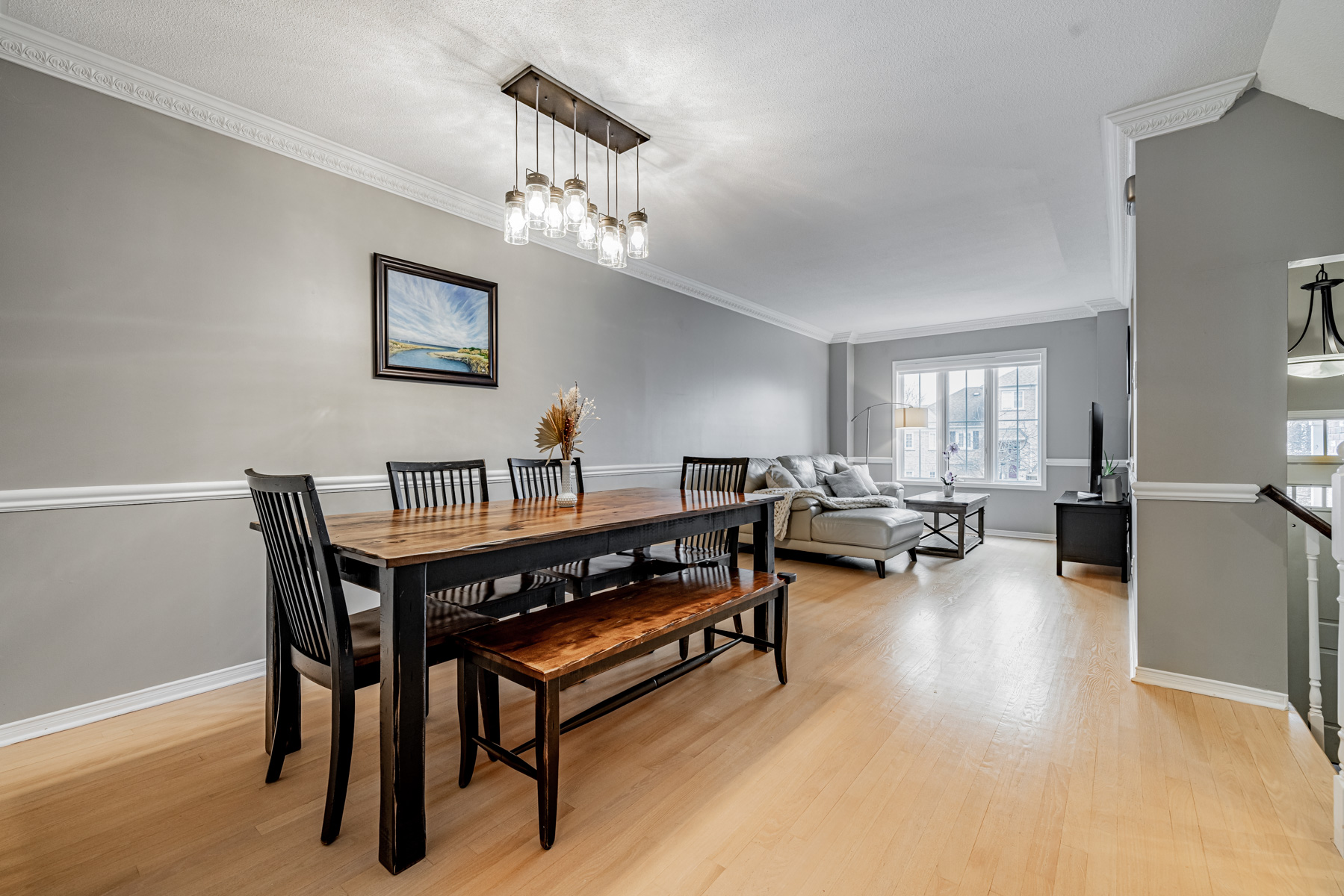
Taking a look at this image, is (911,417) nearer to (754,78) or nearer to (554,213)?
(754,78)

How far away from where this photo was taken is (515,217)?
7.78 feet

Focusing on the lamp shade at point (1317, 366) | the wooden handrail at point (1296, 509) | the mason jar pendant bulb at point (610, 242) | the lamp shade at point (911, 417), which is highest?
A: the mason jar pendant bulb at point (610, 242)

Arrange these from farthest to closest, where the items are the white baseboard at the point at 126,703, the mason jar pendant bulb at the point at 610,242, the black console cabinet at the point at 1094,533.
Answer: the black console cabinet at the point at 1094,533 → the mason jar pendant bulb at the point at 610,242 → the white baseboard at the point at 126,703

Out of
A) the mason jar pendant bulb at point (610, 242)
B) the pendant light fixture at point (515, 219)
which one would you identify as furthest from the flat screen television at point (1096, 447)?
the pendant light fixture at point (515, 219)

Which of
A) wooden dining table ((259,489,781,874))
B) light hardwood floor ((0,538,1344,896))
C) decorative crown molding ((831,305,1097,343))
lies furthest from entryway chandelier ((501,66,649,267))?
decorative crown molding ((831,305,1097,343))

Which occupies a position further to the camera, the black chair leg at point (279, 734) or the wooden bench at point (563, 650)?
the black chair leg at point (279, 734)

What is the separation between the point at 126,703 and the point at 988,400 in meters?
7.59

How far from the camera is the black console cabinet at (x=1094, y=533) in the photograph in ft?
14.6

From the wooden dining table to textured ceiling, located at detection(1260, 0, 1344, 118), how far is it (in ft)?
8.84

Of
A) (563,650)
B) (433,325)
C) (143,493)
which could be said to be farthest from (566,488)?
(143,493)

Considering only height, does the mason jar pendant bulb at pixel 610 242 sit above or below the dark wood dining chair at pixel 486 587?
above

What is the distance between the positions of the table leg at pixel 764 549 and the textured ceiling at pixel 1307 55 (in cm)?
253

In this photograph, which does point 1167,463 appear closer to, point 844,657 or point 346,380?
point 844,657

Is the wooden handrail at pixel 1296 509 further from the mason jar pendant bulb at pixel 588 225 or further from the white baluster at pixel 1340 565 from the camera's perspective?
the mason jar pendant bulb at pixel 588 225
